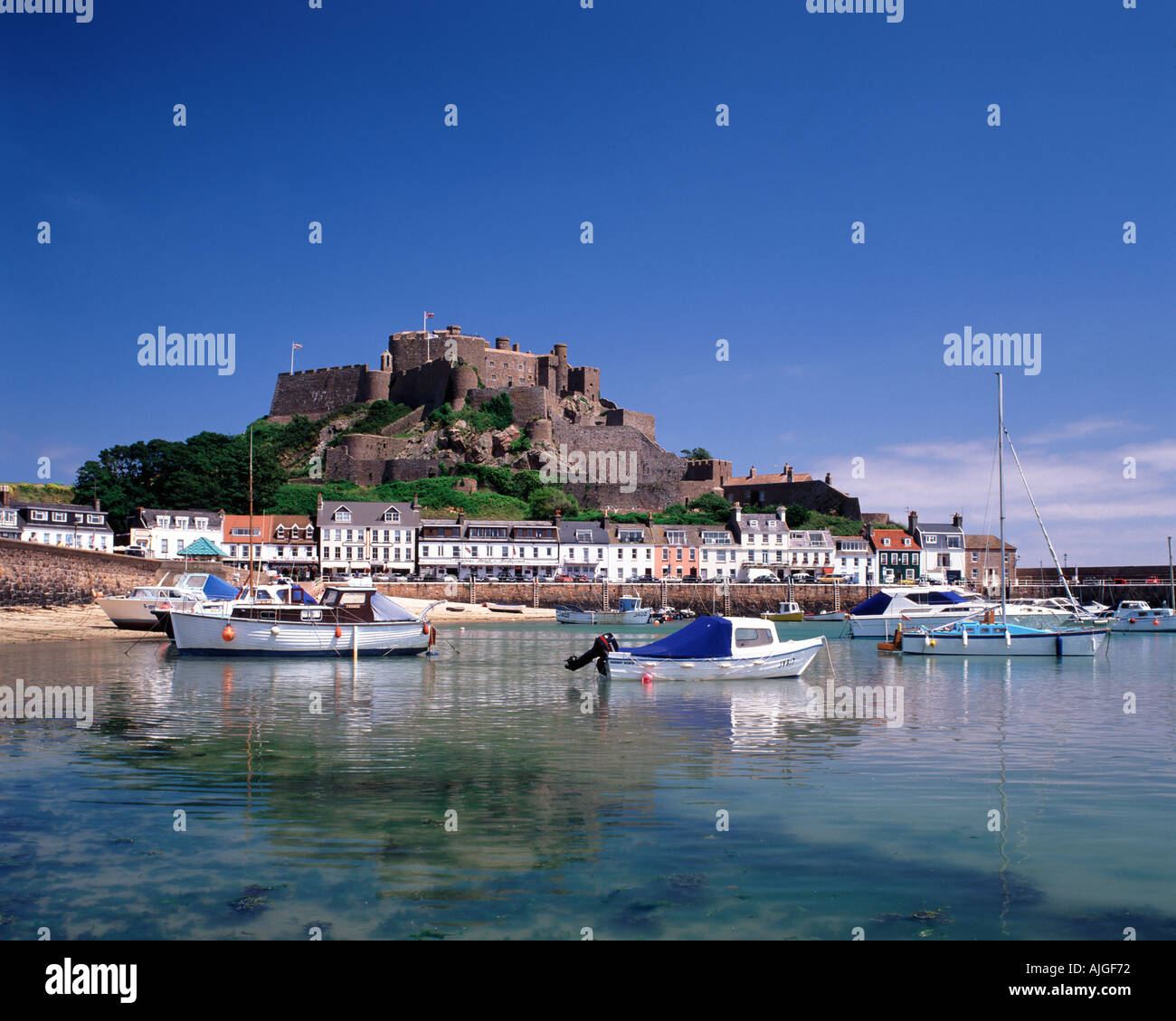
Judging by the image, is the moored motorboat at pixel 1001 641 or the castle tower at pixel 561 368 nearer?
the moored motorboat at pixel 1001 641

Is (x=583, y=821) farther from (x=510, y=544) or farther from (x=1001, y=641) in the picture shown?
(x=510, y=544)

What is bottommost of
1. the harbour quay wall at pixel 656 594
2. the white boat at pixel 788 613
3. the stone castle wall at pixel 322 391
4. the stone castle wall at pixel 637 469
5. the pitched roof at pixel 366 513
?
the white boat at pixel 788 613

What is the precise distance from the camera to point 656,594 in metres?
72.9

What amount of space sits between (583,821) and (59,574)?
128 feet

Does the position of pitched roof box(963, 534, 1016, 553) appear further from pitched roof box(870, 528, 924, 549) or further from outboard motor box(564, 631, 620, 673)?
outboard motor box(564, 631, 620, 673)

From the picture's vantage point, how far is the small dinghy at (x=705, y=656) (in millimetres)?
23547

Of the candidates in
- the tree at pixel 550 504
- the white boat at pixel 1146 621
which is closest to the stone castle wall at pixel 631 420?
the tree at pixel 550 504

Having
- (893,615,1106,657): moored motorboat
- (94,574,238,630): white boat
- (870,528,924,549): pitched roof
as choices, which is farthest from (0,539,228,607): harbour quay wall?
(870,528,924,549): pitched roof

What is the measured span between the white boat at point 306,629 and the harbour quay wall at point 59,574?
14035 mm

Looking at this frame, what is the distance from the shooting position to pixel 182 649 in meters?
29.7

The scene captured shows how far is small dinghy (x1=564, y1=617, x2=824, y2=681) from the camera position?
2355 cm

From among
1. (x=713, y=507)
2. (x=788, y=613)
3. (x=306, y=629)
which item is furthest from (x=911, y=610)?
(x=713, y=507)

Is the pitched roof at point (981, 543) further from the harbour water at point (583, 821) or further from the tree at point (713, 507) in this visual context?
the harbour water at point (583, 821)
